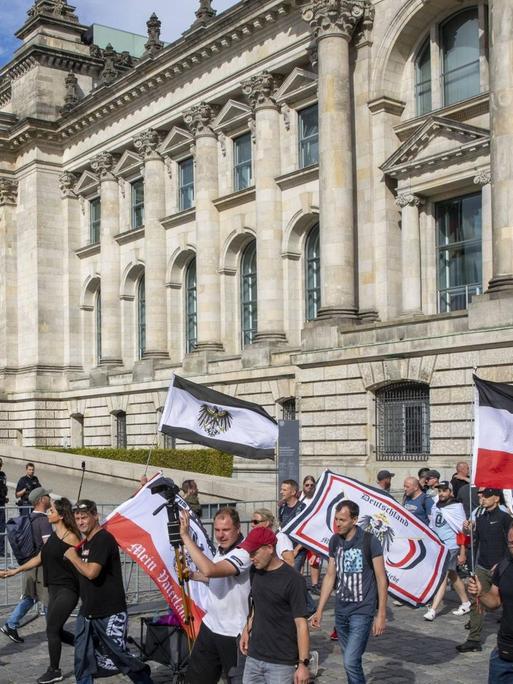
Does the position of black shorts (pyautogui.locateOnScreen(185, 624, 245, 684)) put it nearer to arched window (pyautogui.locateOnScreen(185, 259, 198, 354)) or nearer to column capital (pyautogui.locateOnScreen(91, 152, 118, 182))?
arched window (pyautogui.locateOnScreen(185, 259, 198, 354))

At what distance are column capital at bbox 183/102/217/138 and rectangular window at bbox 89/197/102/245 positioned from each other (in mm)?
9805

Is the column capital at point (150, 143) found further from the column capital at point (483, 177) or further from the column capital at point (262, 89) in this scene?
the column capital at point (483, 177)

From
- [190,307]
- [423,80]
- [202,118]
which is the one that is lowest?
[190,307]

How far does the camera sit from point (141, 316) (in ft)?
142

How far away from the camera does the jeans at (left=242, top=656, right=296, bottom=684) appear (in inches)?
284

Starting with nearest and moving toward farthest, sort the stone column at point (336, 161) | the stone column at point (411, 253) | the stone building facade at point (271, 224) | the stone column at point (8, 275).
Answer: the stone building facade at point (271, 224) < the stone column at point (411, 253) < the stone column at point (336, 161) < the stone column at point (8, 275)

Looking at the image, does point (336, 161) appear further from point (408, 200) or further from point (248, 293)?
point (248, 293)

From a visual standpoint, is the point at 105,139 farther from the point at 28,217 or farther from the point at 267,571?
the point at 267,571

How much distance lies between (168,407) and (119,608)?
5.56 meters

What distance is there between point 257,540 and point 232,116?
30.3 m

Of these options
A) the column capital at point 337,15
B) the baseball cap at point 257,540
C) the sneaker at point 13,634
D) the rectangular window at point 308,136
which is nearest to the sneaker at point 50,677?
the sneaker at point 13,634

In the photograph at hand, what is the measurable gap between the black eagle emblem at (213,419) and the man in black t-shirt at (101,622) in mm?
5669

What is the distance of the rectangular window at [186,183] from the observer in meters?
39.5

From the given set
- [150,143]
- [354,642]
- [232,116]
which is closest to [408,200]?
[232,116]
